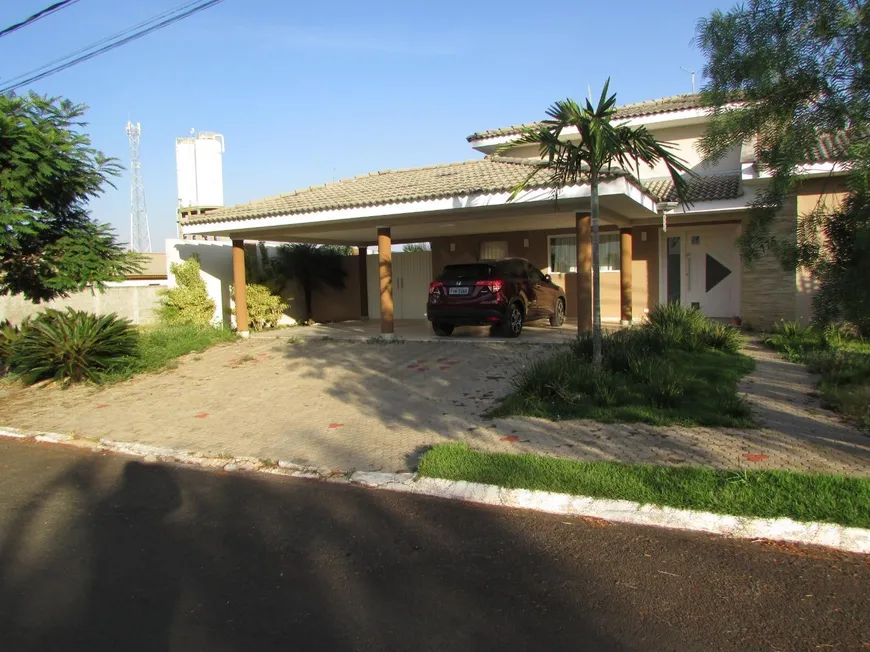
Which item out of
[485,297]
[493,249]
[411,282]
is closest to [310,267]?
[411,282]

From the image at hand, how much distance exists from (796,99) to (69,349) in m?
11.6

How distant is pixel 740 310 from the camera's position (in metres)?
16.0

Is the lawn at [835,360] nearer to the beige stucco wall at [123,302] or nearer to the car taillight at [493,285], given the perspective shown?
the car taillight at [493,285]

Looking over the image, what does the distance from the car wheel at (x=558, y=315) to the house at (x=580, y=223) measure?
1478 mm

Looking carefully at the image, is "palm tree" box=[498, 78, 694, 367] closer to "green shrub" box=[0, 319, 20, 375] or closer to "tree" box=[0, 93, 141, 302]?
"tree" box=[0, 93, 141, 302]

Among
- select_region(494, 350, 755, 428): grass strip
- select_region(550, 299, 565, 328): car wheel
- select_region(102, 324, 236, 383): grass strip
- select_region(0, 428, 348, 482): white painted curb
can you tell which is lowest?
select_region(0, 428, 348, 482): white painted curb

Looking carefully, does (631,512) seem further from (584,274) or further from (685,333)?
(584,274)

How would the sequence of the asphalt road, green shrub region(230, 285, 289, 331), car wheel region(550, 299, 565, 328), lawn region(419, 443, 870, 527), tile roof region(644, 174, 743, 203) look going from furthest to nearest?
green shrub region(230, 285, 289, 331)
car wheel region(550, 299, 565, 328)
tile roof region(644, 174, 743, 203)
lawn region(419, 443, 870, 527)
the asphalt road

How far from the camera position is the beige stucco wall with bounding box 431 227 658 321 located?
17641 millimetres

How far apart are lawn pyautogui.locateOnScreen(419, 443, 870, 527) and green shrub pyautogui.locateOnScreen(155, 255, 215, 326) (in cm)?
1184

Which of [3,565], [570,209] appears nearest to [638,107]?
[570,209]

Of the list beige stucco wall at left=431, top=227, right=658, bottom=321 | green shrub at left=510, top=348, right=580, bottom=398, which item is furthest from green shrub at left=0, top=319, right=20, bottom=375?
beige stucco wall at left=431, top=227, right=658, bottom=321

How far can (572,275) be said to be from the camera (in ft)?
60.6

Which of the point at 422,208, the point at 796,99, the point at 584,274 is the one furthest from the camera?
the point at 422,208
